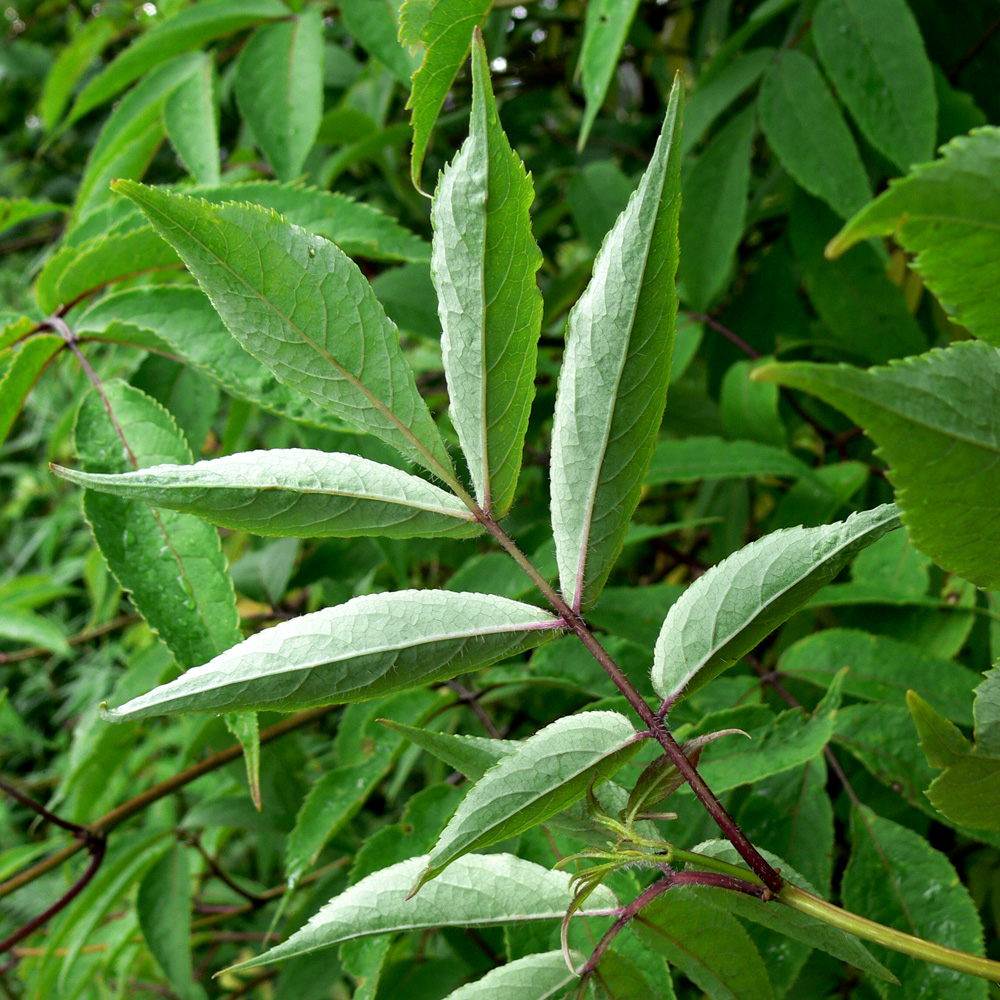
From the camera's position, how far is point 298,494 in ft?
1.06

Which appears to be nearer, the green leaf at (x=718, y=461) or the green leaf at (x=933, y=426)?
the green leaf at (x=933, y=426)

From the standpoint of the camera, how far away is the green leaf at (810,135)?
2.62ft

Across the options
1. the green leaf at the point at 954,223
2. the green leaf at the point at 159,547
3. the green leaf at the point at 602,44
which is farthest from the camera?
the green leaf at the point at 602,44

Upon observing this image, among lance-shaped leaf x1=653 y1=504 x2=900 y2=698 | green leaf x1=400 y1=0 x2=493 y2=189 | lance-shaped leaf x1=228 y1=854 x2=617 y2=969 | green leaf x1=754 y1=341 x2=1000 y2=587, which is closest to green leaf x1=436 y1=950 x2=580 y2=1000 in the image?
lance-shaped leaf x1=228 y1=854 x2=617 y2=969

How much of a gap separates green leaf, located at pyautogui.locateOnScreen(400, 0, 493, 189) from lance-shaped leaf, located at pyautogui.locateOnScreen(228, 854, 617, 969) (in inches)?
12.2

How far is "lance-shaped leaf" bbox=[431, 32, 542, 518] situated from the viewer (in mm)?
310

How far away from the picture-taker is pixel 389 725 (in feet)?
1.06

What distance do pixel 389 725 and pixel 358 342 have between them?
147 mm

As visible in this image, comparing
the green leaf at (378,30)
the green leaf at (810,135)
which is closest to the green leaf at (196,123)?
the green leaf at (378,30)

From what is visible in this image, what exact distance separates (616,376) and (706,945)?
229mm

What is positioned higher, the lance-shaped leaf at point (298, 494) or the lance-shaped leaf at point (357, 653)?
the lance-shaped leaf at point (298, 494)

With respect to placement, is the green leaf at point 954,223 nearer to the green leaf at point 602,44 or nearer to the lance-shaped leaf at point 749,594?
the lance-shaped leaf at point 749,594

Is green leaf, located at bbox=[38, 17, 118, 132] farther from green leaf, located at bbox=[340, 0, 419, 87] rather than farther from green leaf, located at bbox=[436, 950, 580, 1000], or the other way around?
green leaf, located at bbox=[436, 950, 580, 1000]

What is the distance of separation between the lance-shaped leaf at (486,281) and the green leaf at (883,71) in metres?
0.57
